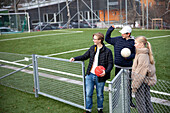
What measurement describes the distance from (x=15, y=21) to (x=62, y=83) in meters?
25.8

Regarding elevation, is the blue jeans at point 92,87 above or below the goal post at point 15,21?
below

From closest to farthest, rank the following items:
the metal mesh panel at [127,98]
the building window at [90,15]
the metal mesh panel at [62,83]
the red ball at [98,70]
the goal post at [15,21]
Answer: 1. the metal mesh panel at [127,98]
2. the red ball at [98,70]
3. the metal mesh panel at [62,83]
4. the goal post at [15,21]
5. the building window at [90,15]

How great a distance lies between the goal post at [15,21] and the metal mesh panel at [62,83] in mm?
22183

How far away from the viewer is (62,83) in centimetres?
696

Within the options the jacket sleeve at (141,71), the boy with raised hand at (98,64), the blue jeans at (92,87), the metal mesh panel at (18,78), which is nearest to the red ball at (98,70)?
the boy with raised hand at (98,64)

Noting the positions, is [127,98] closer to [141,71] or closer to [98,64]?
[141,71]

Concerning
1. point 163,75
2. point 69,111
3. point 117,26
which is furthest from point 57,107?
point 117,26

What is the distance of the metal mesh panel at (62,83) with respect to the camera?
578 cm

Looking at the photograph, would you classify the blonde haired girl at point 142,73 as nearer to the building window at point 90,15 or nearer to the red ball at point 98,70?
the red ball at point 98,70

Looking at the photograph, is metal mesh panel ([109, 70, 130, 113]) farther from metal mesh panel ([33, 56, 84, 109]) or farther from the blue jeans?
metal mesh panel ([33, 56, 84, 109])

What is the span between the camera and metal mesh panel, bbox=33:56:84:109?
578 centimetres

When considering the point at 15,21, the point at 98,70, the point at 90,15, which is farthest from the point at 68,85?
the point at 90,15

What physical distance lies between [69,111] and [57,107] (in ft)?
1.38

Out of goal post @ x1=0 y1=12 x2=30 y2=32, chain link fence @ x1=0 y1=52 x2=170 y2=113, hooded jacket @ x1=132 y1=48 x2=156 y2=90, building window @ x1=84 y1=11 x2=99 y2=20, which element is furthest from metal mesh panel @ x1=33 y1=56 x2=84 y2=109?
building window @ x1=84 y1=11 x2=99 y2=20
